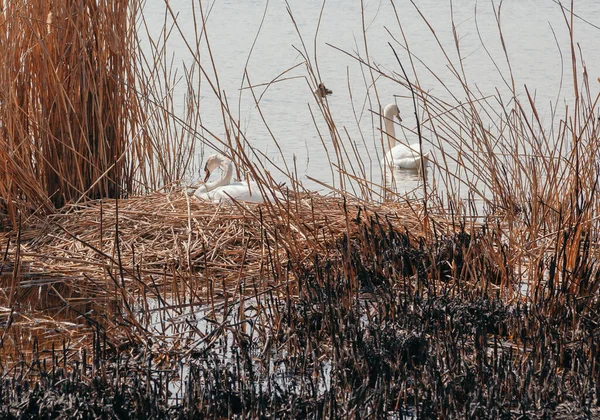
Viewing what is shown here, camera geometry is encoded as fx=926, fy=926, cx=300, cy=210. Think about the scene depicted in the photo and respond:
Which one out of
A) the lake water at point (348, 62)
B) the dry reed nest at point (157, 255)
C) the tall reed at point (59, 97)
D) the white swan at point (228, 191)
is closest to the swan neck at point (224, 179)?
the white swan at point (228, 191)

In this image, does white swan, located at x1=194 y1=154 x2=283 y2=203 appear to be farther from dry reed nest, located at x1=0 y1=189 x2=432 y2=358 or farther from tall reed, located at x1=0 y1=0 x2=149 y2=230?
tall reed, located at x1=0 y1=0 x2=149 y2=230

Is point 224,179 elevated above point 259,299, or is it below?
above

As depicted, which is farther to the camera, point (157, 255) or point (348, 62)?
point (348, 62)

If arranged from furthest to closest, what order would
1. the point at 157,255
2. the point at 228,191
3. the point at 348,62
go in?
the point at 348,62
the point at 228,191
the point at 157,255

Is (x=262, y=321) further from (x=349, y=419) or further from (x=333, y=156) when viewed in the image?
(x=333, y=156)

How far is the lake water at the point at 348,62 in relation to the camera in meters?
9.17

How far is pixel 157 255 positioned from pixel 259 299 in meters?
1.07

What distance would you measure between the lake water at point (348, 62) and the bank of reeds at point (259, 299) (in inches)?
47.6

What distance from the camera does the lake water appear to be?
917cm

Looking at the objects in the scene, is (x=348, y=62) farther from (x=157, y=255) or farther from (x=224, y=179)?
(x=157, y=255)

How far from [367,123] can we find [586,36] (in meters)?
6.28

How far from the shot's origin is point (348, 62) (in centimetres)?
1390

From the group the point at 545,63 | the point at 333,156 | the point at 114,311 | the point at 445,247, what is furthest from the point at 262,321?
the point at 545,63

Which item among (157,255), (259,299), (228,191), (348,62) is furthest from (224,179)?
(348,62)
